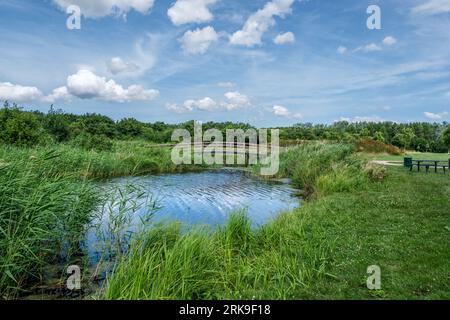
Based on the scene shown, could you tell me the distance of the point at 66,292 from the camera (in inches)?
199

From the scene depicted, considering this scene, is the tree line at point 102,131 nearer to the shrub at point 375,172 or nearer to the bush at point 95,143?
the bush at point 95,143

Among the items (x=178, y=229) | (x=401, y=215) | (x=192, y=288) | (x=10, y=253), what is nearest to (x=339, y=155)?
(x=401, y=215)

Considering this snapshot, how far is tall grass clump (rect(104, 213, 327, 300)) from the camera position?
14.1 ft

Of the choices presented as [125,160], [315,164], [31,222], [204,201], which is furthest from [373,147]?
[31,222]

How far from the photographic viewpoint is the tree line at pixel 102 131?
18.7 metres

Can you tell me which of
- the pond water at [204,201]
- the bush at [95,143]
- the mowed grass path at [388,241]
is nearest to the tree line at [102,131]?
the bush at [95,143]

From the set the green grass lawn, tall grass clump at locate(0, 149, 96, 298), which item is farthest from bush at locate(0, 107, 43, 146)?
the green grass lawn

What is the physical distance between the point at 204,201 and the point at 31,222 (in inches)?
291

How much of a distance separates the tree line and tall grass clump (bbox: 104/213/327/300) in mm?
13725

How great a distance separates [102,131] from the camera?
3762 centimetres

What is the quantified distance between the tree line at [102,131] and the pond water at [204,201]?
8152 millimetres

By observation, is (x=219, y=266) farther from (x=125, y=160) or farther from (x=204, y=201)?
(x=125, y=160)
